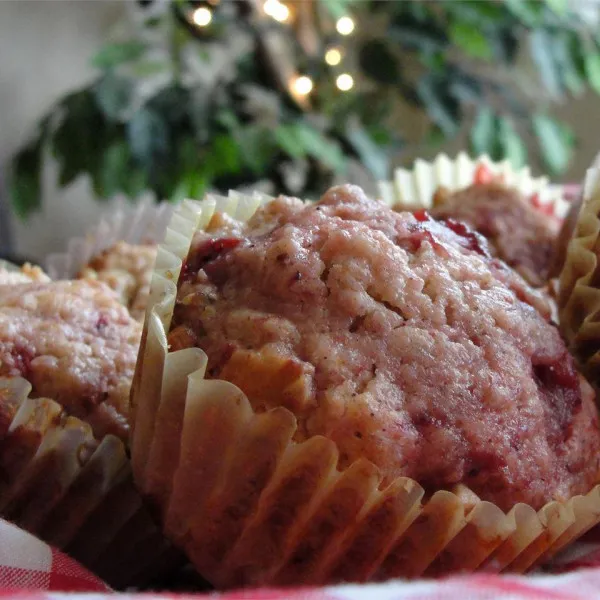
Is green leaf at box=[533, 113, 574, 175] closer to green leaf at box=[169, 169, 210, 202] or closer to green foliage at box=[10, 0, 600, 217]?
green foliage at box=[10, 0, 600, 217]

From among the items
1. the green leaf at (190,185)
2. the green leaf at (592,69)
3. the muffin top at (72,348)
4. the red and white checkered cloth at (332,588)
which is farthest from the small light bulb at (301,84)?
the red and white checkered cloth at (332,588)

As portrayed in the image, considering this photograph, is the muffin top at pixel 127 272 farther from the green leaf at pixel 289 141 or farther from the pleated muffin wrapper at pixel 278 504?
the green leaf at pixel 289 141

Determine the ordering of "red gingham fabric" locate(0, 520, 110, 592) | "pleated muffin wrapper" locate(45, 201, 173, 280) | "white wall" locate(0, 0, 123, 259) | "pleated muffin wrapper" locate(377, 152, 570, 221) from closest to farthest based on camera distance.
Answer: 1. "red gingham fabric" locate(0, 520, 110, 592)
2. "pleated muffin wrapper" locate(45, 201, 173, 280)
3. "pleated muffin wrapper" locate(377, 152, 570, 221)
4. "white wall" locate(0, 0, 123, 259)

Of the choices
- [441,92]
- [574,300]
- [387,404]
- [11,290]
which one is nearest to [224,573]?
[387,404]

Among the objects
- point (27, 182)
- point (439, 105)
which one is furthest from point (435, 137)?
point (27, 182)

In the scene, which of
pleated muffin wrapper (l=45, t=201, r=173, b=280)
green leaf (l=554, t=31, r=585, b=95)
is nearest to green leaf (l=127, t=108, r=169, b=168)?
pleated muffin wrapper (l=45, t=201, r=173, b=280)
